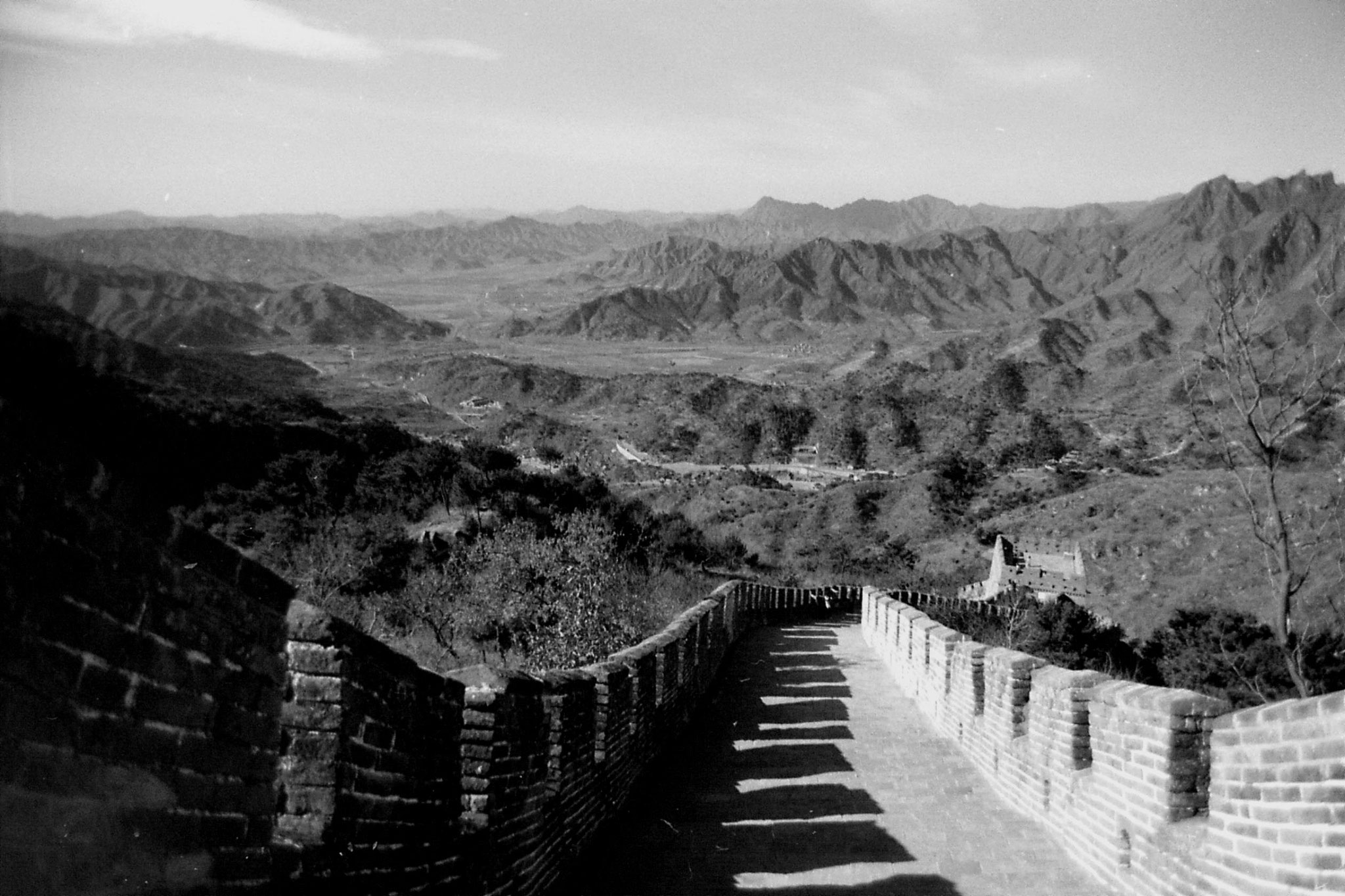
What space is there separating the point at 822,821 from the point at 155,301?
19.2 feet

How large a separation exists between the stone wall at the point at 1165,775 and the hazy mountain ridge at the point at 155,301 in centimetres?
393

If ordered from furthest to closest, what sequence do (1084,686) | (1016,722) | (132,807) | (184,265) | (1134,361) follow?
(1134,361) < (184,265) < (1016,722) < (1084,686) < (132,807)

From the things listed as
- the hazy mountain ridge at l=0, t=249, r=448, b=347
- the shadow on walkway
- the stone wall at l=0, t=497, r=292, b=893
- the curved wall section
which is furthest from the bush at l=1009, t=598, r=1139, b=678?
the stone wall at l=0, t=497, r=292, b=893

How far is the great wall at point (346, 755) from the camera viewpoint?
6.46ft

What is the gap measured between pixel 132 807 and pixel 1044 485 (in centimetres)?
5477

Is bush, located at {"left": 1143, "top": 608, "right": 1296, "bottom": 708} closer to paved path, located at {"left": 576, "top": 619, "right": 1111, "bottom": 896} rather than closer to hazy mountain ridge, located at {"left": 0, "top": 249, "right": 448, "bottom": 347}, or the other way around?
paved path, located at {"left": 576, "top": 619, "right": 1111, "bottom": 896}

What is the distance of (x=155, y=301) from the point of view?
7895 mm

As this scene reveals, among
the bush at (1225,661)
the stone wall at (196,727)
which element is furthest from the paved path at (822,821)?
the bush at (1225,661)

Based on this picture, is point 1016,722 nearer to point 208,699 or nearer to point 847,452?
point 208,699

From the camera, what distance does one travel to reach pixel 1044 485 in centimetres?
5353

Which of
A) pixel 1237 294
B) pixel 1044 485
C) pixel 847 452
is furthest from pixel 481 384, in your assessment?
pixel 1237 294

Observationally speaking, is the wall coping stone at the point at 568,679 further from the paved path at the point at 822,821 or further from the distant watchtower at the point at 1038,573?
the distant watchtower at the point at 1038,573

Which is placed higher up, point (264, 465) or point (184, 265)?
point (184, 265)

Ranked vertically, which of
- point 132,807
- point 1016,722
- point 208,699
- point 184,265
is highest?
point 184,265
